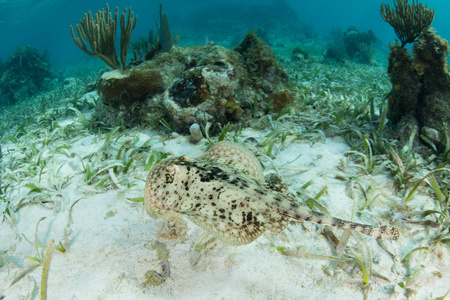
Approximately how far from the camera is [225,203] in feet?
7.48

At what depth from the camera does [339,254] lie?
2.41 meters

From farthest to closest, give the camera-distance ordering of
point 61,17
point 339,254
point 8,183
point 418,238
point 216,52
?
1. point 61,17
2. point 216,52
3. point 8,183
4. point 418,238
5. point 339,254

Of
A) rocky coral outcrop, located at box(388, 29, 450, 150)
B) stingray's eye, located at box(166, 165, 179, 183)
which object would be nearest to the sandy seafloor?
stingray's eye, located at box(166, 165, 179, 183)

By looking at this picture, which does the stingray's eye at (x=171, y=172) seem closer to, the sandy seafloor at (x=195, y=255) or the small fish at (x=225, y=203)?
the small fish at (x=225, y=203)

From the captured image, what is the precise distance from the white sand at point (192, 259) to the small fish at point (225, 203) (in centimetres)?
49

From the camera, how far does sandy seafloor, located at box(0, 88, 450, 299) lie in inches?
86.7

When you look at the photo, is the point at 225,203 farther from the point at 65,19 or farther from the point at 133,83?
the point at 65,19

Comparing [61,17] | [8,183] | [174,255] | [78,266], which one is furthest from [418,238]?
[61,17]

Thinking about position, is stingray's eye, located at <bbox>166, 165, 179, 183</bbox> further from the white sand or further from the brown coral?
the brown coral

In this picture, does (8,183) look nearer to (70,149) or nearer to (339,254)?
(70,149)

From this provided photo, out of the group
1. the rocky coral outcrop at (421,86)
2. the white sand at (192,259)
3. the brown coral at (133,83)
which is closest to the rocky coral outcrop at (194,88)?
the brown coral at (133,83)

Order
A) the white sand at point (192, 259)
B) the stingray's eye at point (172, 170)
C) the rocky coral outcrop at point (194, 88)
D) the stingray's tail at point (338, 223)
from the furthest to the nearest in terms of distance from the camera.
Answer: the rocky coral outcrop at point (194, 88), the stingray's eye at point (172, 170), the white sand at point (192, 259), the stingray's tail at point (338, 223)

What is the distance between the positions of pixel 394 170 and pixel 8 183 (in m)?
6.60

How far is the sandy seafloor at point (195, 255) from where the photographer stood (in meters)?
2.20
